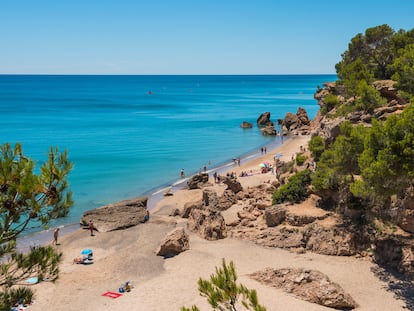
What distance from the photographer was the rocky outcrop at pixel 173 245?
20.5 metres

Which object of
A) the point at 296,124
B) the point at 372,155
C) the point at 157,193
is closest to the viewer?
the point at 372,155

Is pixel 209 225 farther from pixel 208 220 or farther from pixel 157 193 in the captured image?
pixel 157 193

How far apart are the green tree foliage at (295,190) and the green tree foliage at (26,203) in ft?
57.1

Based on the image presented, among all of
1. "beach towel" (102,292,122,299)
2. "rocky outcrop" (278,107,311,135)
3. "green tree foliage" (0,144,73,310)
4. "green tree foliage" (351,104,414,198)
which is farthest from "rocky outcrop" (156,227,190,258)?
"rocky outcrop" (278,107,311,135)

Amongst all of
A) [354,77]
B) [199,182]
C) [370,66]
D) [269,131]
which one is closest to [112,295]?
[199,182]

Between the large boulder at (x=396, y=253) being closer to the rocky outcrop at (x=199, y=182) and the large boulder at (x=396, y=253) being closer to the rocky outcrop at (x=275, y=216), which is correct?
the rocky outcrop at (x=275, y=216)

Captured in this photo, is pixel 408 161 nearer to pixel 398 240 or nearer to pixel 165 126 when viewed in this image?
pixel 398 240

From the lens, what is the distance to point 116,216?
27.3 meters

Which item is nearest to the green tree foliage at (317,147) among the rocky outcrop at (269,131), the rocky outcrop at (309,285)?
the rocky outcrop at (309,285)

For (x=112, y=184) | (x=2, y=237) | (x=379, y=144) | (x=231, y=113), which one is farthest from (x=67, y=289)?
(x=231, y=113)

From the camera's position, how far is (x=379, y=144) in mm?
16078

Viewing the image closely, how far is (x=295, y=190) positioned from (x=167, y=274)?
9.43 metres

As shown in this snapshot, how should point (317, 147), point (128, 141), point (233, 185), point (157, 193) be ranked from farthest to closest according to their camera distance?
point (128, 141)
point (157, 193)
point (233, 185)
point (317, 147)

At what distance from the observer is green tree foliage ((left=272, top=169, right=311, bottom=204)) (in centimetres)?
2412
